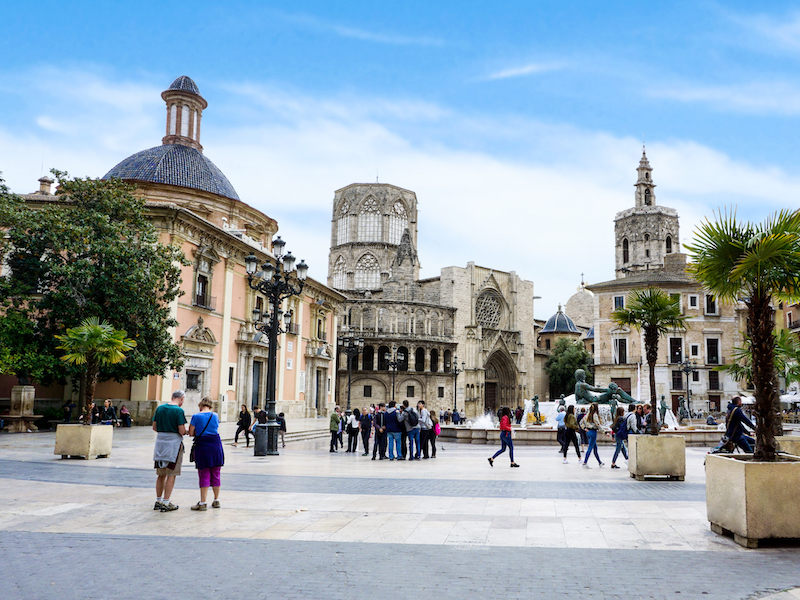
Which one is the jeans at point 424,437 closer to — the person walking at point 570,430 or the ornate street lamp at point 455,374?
the person walking at point 570,430

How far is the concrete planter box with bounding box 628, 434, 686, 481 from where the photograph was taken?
11688 millimetres

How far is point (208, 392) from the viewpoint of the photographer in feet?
93.1

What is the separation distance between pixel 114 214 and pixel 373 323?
118ft

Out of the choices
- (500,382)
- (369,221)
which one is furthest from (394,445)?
(369,221)

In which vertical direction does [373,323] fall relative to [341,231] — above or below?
below

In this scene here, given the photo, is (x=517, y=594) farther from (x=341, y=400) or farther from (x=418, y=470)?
(x=341, y=400)

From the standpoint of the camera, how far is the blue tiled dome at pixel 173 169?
111 ft

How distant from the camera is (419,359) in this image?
59.6 metres

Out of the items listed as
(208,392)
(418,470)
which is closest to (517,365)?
(208,392)

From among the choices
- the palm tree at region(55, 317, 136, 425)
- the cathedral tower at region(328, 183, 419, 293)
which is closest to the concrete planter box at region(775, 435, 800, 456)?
the palm tree at region(55, 317, 136, 425)

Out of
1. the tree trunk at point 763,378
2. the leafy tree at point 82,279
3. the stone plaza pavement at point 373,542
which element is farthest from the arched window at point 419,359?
the tree trunk at point 763,378

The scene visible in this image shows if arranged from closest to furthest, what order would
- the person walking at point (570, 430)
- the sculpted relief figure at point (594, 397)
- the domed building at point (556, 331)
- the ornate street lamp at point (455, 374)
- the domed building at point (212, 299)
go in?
the person walking at point (570, 430) < the sculpted relief figure at point (594, 397) < the domed building at point (212, 299) < the ornate street lamp at point (455, 374) < the domed building at point (556, 331)

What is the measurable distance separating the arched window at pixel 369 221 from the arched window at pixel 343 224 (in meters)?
1.46

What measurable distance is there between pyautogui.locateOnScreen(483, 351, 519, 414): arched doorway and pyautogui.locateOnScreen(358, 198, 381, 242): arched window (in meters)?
19.5
